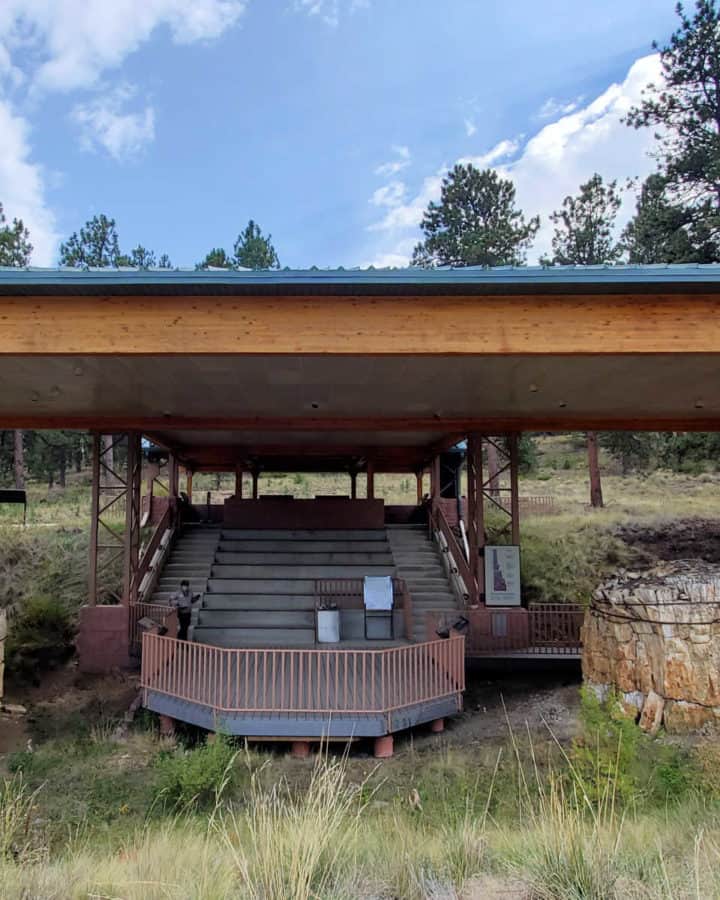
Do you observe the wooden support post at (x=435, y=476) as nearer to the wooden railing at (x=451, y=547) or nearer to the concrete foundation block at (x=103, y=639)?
the wooden railing at (x=451, y=547)

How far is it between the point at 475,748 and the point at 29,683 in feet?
28.1

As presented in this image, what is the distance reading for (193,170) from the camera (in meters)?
39.7

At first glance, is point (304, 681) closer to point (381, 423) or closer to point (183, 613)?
point (183, 613)

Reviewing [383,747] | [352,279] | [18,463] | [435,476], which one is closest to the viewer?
[352,279]

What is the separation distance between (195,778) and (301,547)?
11.5m

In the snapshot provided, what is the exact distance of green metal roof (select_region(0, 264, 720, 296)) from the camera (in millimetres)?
5906

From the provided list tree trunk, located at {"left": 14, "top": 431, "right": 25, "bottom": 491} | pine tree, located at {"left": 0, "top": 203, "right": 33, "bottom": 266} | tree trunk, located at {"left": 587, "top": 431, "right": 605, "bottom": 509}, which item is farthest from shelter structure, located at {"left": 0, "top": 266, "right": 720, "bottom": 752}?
pine tree, located at {"left": 0, "top": 203, "right": 33, "bottom": 266}

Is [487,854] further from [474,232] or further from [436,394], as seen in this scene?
[474,232]

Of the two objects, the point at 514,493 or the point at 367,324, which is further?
the point at 514,493

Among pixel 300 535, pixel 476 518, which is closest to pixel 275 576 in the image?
pixel 300 535

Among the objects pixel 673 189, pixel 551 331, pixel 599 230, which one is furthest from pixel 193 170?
pixel 551 331

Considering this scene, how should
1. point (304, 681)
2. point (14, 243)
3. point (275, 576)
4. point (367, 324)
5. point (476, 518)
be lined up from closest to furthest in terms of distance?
point (367, 324) < point (304, 681) < point (476, 518) < point (275, 576) < point (14, 243)

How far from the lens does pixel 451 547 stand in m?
16.7

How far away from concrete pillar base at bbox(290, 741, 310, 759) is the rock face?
3.81 m
